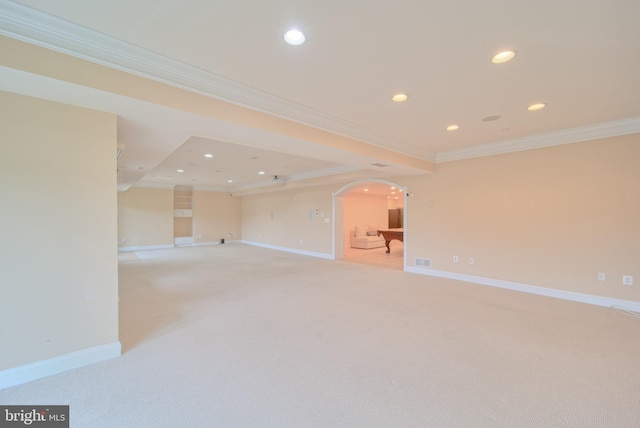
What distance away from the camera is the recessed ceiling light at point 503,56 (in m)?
2.24

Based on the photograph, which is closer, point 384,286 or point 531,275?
point 531,275

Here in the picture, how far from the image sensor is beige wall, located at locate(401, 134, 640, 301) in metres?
3.91

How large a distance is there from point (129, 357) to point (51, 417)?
0.74 meters

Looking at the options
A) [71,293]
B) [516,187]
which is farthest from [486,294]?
[71,293]

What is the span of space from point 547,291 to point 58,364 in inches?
257

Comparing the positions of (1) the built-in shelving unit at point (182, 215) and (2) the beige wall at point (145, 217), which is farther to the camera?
(1) the built-in shelving unit at point (182, 215)

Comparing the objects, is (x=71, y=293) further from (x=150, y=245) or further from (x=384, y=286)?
(x=150, y=245)

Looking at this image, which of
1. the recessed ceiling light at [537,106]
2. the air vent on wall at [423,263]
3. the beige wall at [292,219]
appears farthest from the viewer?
the beige wall at [292,219]

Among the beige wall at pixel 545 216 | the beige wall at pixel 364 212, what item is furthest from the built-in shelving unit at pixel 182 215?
the beige wall at pixel 545 216

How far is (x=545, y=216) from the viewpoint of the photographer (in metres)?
4.54

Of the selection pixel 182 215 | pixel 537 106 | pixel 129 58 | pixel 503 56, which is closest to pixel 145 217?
pixel 182 215

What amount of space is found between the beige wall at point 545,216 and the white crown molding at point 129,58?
3781 mm

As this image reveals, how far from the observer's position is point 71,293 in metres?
2.40

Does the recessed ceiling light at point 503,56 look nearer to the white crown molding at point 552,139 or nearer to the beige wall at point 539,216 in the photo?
the white crown molding at point 552,139
